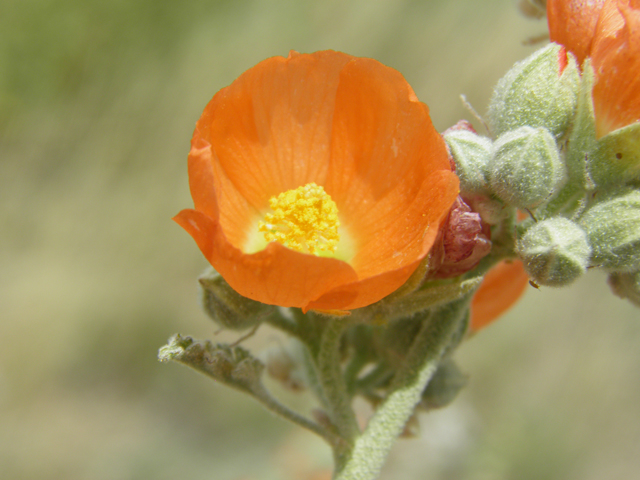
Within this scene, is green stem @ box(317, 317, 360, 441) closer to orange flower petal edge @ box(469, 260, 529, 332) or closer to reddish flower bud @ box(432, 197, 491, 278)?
reddish flower bud @ box(432, 197, 491, 278)

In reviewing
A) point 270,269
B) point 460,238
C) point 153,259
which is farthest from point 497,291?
point 153,259

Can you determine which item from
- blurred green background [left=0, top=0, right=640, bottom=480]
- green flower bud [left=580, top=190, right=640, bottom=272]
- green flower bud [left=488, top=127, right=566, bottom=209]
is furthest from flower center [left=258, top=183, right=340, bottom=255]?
blurred green background [left=0, top=0, right=640, bottom=480]

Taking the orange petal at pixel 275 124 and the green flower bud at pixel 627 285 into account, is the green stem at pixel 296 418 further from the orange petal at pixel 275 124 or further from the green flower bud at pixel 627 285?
the green flower bud at pixel 627 285

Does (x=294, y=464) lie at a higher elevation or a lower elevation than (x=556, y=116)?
lower

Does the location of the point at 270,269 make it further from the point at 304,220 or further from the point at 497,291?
the point at 497,291

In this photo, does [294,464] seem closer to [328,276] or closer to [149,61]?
[328,276]

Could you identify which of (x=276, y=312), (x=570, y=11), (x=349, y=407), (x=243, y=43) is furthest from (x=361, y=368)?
(x=243, y=43)

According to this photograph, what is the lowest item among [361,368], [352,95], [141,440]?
[141,440]
